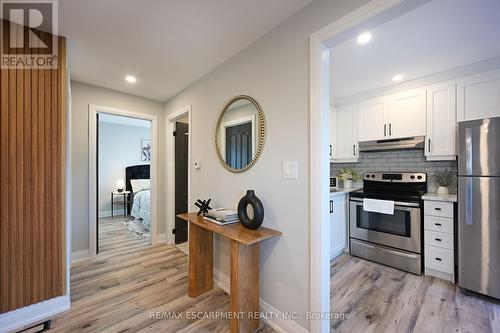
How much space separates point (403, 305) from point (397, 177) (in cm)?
168

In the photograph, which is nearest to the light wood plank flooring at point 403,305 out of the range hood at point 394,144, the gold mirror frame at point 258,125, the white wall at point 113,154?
the gold mirror frame at point 258,125

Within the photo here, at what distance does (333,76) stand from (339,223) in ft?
6.75

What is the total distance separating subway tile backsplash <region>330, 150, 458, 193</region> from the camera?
2767 mm

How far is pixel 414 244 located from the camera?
A: 249 cm

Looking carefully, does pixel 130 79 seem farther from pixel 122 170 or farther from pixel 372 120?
pixel 122 170

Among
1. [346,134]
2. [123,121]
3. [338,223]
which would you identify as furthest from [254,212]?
[123,121]

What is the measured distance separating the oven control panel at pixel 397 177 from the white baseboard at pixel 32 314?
3981mm

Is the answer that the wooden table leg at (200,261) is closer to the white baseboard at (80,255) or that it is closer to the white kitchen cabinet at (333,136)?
the white baseboard at (80,255)

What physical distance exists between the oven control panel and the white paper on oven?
0.50 m

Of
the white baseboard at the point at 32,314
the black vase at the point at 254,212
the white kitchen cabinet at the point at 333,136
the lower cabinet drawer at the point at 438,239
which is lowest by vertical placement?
the white baseboard at the point at 32,314

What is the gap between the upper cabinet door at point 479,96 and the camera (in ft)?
7.23

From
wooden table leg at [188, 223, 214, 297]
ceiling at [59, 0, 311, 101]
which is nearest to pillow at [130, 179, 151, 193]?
ceiling at [59, 0, 311, 101]

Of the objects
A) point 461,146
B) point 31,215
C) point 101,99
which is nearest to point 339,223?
point 461,146

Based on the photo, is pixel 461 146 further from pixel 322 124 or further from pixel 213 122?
pixel 213 122
